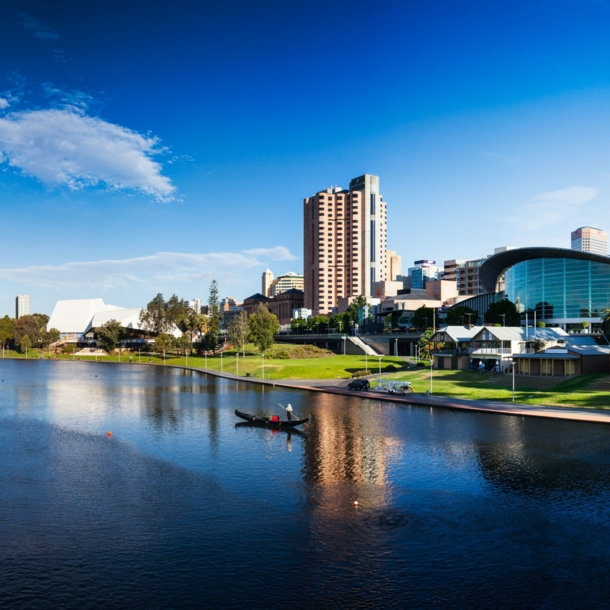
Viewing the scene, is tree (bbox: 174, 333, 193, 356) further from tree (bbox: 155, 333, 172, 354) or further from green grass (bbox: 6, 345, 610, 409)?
green grass (bbox: 6, 345, 610, 409)

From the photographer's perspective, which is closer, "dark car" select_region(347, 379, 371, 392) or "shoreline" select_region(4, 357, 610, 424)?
"shoreline" select_region(4, 357, 610, 424)

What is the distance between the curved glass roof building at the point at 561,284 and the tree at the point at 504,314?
4760 mm

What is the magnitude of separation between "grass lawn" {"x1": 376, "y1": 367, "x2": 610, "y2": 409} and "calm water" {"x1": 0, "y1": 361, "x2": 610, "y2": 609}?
12.6m

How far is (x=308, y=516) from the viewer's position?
32.4m

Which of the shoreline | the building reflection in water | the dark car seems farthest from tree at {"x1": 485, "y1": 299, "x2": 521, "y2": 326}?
the building reflection in water

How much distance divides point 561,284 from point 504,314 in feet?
52.7

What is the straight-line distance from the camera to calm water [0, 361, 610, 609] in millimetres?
24172

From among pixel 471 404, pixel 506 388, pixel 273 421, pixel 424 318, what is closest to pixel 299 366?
pixel 506 388

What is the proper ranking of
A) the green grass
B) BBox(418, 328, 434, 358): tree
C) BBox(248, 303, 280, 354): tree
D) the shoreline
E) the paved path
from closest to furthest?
the shoreline, the paved path, the green grass, BBox(418, 328, 434, 358): tree, BBox(248, 303, 280, 354): tree

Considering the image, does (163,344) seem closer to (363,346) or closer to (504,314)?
(363,346)

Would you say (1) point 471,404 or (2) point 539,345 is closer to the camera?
(1) point 471,404

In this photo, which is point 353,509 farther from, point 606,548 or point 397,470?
point 606,548

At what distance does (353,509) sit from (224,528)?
7.80 m

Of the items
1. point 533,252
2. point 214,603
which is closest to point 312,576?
point 214,603
